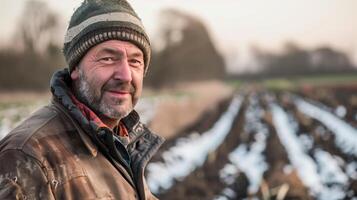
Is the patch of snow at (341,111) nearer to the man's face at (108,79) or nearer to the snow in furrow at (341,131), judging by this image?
the snow in furrow at (341,131)

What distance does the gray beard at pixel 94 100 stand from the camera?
221 centimetres

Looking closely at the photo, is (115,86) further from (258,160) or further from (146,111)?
(146,111)

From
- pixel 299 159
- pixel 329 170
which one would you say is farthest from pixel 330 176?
pixel 299 159

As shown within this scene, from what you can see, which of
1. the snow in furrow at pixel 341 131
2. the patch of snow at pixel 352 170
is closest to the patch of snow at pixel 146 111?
the snow in furrow at pixel 341 131

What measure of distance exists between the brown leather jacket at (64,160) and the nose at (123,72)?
0.73 feet

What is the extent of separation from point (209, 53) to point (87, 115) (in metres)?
44.9

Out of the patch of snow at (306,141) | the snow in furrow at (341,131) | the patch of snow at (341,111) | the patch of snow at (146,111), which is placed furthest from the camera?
the patch of snow at (341,111)

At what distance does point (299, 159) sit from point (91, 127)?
28.5 ft

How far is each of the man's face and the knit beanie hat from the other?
3cm

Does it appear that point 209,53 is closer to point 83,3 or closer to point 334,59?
point 334,59

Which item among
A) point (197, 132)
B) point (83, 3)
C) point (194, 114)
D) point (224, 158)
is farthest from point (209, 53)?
point (83, 3)

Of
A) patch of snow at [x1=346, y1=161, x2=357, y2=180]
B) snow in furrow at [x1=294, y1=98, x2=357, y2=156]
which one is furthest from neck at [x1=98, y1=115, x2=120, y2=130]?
snow in furrow at [x1=294, y1=98, x2=357, y2=156]

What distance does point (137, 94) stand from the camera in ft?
7.59

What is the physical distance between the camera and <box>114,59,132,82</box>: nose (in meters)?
2.21
